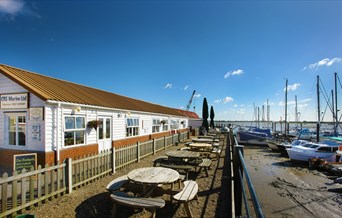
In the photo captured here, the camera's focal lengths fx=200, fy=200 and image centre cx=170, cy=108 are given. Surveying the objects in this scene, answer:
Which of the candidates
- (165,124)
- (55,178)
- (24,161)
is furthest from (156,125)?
(55,178)

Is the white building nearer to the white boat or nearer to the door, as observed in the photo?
the door

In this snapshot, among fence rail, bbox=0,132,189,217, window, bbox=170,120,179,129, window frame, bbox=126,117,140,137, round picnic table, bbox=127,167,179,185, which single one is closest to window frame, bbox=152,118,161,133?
window frame, bbox=126,117,140,137

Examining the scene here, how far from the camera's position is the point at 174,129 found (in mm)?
26578

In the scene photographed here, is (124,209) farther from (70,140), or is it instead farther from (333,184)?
(333,184)

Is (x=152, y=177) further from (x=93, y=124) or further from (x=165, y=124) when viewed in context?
(x=165, y=124)

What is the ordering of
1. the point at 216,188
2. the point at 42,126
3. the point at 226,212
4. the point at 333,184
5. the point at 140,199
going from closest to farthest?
1. the point at 140,199
2. the point at 226,212
3. the point at 216,188
4. the point at 42,126
5. the point at 333,184

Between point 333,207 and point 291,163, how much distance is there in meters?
9.04

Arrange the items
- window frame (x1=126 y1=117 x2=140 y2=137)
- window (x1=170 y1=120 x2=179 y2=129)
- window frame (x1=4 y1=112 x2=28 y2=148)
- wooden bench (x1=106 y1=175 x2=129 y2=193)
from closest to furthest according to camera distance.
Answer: wooden bench (x1=106 y1=175 x2=129 y2=193), window frame (x1=4 y1=112 x2=28 y2=148), window frame (x1=126 y1=117 x2=140 y2=137), window (x1=170 y1=120 x2=179 y2=129)

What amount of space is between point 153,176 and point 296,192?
23.5 feet

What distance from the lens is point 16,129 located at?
8.68 metres

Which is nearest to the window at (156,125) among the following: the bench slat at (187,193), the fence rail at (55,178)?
the fence rail at (55,178)

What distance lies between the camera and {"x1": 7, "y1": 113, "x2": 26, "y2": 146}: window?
28.1 feet

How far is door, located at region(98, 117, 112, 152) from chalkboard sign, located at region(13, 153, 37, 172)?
3.66 meters

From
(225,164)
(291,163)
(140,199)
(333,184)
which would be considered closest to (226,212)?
(140,199)
